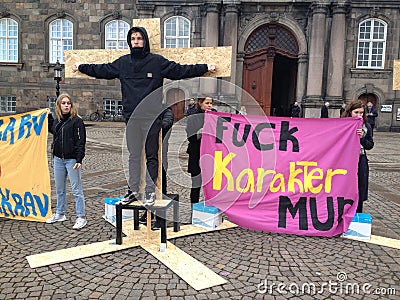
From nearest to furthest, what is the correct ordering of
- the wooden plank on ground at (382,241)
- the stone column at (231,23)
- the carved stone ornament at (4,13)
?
the wooden plank on ground at (382,241), the stone column at (231,23), the carved stone ornament at (4,13)

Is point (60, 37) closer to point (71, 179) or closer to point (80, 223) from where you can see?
point (71, 179)

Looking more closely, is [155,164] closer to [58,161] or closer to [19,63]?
[58,161]

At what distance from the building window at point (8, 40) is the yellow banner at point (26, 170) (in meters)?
24.3

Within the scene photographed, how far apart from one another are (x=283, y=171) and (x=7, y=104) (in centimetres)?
2672

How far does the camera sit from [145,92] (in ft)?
15.1

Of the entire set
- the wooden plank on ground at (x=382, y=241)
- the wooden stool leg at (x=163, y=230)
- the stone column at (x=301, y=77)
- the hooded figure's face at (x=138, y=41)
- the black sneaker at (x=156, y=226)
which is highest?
the stone column at (x=301, y=77)

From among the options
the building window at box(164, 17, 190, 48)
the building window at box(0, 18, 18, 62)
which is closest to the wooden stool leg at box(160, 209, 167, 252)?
the building window at box(164, 17, 190, 48)

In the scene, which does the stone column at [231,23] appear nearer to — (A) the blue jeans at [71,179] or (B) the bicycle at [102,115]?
(B) the bicycle at [102,115]

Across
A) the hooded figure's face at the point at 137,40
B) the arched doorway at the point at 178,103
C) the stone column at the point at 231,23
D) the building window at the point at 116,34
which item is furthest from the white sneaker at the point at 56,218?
the building window at the point at 116,34

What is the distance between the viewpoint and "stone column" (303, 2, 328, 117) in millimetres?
22500

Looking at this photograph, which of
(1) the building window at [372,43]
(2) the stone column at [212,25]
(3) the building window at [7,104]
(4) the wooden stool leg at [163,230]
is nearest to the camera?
(4) the wooden stool leg at [163,230]

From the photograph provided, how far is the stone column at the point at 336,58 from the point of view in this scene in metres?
22.5

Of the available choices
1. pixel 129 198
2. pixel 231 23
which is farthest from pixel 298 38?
pixel 129 198

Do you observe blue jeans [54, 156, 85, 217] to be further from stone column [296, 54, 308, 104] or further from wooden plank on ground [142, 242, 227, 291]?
stone column [296, 54, 308, 104]
